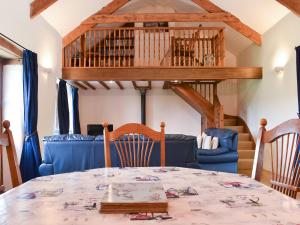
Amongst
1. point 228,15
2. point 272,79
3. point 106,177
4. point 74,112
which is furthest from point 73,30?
point 106,177

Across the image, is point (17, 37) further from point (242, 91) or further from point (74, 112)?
point (242, 91)

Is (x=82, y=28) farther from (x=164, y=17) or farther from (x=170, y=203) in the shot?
(x=170, y=203)

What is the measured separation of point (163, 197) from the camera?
1.03m

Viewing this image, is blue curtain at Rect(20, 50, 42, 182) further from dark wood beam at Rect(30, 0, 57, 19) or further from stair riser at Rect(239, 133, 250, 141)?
stair riser at Rect(239, 133, 250, 141)

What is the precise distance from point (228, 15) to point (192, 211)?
6363mm

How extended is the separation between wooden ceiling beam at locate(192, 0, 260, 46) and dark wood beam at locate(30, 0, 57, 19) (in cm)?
351

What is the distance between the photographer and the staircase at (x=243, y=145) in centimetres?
607

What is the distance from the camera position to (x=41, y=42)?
528 cm

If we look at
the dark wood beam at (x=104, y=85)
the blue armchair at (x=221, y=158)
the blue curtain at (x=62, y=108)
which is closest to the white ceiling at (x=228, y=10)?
the blue curtain at (x=62, y=108)

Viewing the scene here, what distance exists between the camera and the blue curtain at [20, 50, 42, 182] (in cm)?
437

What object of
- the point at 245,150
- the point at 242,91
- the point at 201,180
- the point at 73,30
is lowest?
the point at 245,150

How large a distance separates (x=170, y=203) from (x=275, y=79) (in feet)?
18.1

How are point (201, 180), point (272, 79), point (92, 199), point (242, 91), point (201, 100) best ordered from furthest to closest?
point (242, 91), point (201, 100), point (272, 79), point (201, 180), point (92, 199)

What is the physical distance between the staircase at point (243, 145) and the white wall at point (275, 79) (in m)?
0.24
